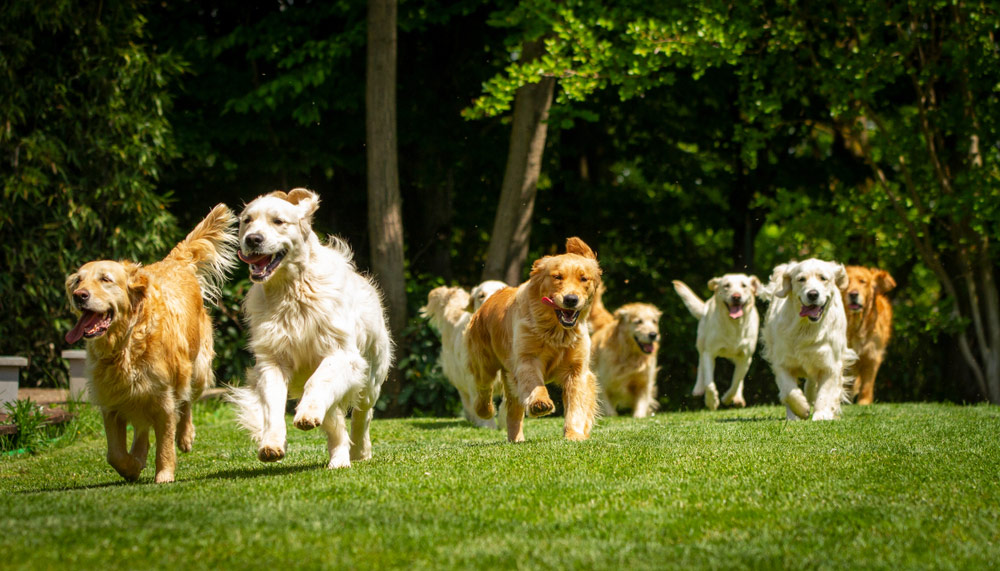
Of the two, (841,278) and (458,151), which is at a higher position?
(458,151)

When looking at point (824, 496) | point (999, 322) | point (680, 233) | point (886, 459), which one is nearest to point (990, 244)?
point (999, 322)

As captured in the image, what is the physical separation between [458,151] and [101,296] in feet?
40.8

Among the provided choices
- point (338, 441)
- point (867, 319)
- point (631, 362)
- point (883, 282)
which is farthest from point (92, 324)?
point (883, 282)

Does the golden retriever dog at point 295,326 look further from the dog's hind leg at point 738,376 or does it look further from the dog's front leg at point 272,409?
the dog's hind leg at point 738,376

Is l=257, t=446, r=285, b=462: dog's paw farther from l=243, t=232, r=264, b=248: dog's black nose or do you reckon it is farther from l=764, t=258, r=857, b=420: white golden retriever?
l=764, t=258, r=857, b=420: white golden retriever

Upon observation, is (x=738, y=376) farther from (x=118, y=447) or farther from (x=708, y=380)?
(x=118, y=447)

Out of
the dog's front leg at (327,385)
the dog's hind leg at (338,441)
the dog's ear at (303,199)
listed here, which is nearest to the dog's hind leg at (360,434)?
the dog's hind leg at (338,441)

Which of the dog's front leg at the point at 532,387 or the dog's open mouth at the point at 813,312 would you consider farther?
the dog's open mouth at the point at 813,312

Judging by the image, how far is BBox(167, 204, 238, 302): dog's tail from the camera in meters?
8.32

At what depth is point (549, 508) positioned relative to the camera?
4.98 metres

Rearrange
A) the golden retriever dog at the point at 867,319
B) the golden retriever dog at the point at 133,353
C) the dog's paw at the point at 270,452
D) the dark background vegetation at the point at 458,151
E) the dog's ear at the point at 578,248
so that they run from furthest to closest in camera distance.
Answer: the dark background vegetation at the point at 458,151 < the golden retriever dog at the point at 867,319 < the dog's ear at the point at 578,248 < the golden retriever dog at the point at 133,353 < the dog's paw at the point at 270,452

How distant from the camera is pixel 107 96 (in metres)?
13.9

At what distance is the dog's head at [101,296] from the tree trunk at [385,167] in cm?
820

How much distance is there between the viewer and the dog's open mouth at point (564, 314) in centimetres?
770
